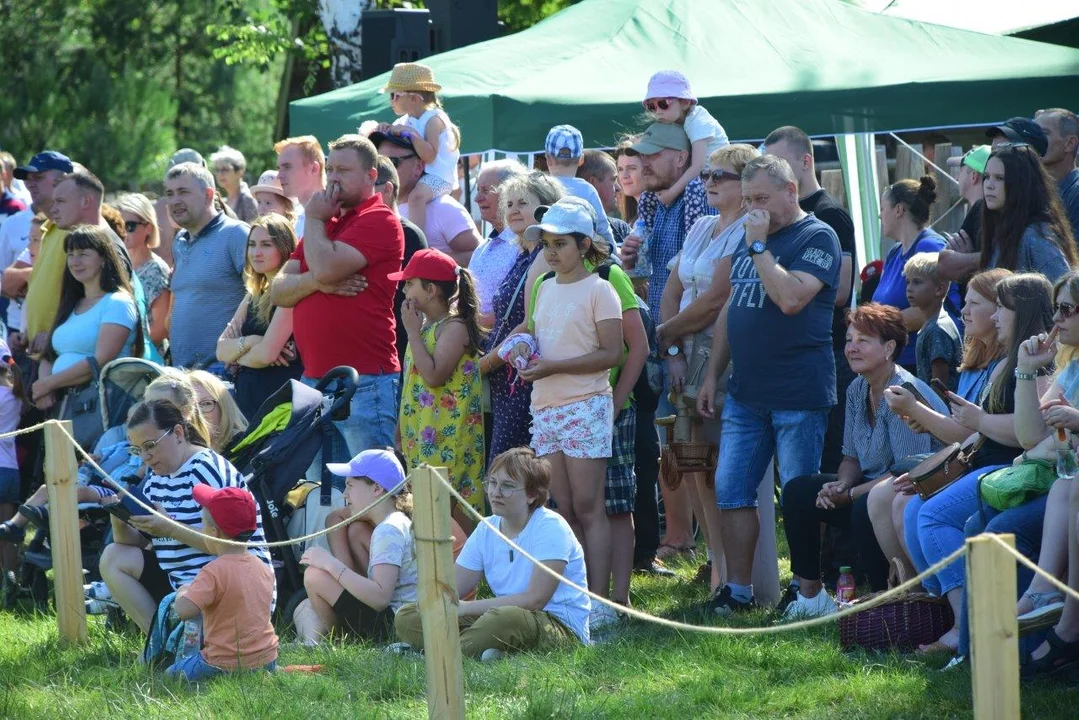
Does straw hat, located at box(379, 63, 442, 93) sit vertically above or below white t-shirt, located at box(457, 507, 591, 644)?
above

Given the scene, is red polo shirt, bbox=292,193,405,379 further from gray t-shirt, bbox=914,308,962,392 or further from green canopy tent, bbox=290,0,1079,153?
gray t-shirt, bbox=914,308,962,392

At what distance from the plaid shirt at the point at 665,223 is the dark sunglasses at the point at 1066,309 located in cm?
245

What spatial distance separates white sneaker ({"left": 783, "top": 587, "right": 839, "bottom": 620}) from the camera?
19.7 ft

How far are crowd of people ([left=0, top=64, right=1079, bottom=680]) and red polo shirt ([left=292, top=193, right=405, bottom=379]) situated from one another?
1 cm

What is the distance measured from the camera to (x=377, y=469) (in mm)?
6160

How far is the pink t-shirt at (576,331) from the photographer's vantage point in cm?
628

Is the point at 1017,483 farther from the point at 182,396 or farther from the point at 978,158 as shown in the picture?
the point at 182,396

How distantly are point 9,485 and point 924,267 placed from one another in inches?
196

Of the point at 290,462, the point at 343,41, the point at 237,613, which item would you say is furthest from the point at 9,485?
the point at 343,41

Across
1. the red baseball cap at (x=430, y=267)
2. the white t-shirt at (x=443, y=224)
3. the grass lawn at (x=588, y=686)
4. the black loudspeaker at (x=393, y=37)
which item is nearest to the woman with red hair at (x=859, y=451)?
the grass lawn at (x=588, y=686)

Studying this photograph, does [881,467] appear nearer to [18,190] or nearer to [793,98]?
[793,98]

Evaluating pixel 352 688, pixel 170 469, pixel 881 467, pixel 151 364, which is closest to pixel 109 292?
pixel 151 364

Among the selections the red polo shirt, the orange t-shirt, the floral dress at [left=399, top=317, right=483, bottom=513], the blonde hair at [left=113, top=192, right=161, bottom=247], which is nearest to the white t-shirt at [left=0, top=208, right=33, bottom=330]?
the blonde hair at [left=113, top=192, right=161, bottom=247]

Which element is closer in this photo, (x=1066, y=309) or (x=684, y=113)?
(x=1066, y=309)
